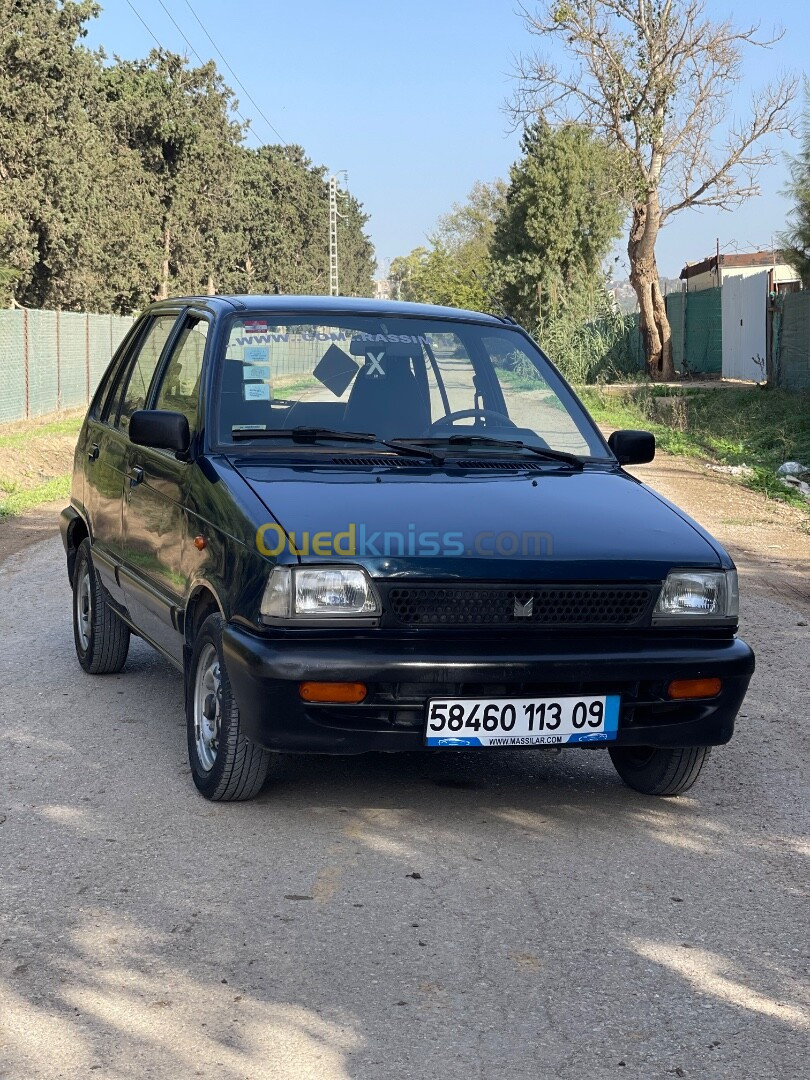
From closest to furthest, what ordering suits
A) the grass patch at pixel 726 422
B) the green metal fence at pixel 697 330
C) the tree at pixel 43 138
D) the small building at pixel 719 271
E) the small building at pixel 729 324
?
1. the grass patch at pixel 726 422
2. the small building at pixel 729 324
3. the tree at pixel 43 138
4. the green metal fence at pixel 697 330
5. the small building at pixel 719 271

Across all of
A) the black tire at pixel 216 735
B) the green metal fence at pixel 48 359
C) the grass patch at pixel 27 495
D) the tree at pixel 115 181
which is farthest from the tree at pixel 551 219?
the black tire at pixel 216 735

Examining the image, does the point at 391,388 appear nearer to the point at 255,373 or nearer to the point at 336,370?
the point at 336,370

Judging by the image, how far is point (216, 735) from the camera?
198 inches

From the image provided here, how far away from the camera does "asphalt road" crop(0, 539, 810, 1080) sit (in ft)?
10.8

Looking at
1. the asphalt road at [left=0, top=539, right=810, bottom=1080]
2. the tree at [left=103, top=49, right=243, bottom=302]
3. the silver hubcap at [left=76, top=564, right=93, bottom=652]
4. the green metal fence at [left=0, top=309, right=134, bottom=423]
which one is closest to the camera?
the asphalt road at [left=0, top=539, right=810, bottom=1080]

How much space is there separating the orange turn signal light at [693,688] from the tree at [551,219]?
63.2 m

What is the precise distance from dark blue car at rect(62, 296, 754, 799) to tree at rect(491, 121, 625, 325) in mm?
62040

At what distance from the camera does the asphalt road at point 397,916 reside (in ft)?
10.8

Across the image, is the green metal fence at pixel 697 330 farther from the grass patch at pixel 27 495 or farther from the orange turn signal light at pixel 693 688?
the orange turn signal light at pixel 693 688

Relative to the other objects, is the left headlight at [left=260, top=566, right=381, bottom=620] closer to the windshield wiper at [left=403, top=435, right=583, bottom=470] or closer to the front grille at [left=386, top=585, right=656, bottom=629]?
the front grille at [left=386, top=585, right=656, bottom=629]

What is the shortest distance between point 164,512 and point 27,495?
37.5 ft

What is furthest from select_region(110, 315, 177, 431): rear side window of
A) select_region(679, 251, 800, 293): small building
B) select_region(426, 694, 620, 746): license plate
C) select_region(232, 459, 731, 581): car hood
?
select_region(679, 251, 800, 293): small building

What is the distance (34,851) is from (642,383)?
32.1 m

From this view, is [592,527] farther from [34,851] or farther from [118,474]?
[118,474]
